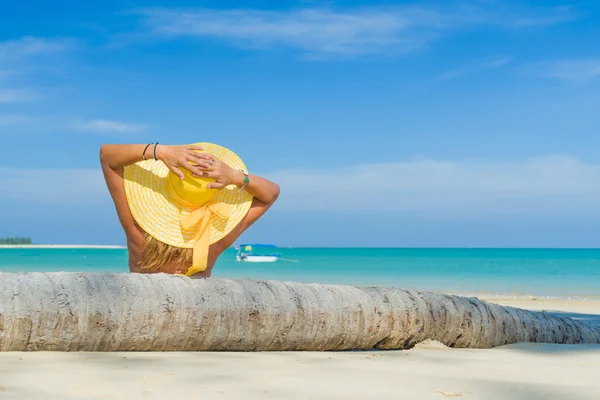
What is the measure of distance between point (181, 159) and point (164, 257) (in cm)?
87

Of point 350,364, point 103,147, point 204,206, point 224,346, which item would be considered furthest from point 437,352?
point 103,147

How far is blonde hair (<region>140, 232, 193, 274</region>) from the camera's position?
501cm

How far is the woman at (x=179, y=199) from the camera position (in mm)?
4723

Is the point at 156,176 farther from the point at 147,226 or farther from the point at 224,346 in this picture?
the point at 224,346

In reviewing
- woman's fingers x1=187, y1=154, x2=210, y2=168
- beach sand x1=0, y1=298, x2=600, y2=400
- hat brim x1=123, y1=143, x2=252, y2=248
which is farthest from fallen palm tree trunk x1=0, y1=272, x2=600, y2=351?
woman's fingers x1=187, y1=154, x2=210, y2=168

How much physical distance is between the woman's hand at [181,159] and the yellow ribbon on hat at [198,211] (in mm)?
169

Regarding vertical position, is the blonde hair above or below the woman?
below

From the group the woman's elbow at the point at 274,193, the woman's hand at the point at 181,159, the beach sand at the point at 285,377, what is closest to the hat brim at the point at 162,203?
the woman's elbow at the point at 274,193

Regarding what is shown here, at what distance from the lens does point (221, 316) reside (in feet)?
15.0

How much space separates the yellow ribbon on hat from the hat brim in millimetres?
54

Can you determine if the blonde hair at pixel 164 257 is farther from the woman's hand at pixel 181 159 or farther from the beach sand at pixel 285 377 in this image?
the beach sand at pixel 285 377

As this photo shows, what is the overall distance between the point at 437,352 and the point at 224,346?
1583mm

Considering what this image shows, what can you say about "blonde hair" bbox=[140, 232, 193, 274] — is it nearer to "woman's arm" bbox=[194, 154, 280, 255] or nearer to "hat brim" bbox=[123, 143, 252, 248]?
"hat brim" bbox=[123, 143, 252, 248]

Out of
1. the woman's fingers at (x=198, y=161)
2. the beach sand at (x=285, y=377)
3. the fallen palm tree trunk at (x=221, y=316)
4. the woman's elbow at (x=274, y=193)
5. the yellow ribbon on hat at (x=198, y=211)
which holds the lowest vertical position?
the beach sand at (x=285, y=377)
